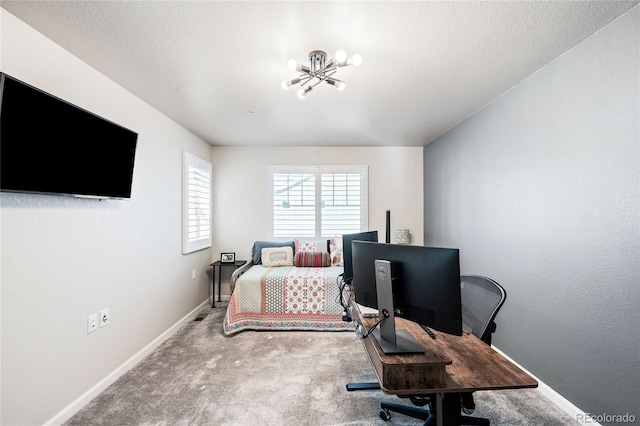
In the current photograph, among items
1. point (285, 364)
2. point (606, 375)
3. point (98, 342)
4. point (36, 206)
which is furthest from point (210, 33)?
point (606, 375)

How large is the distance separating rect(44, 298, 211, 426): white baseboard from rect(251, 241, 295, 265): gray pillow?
1.23 metres

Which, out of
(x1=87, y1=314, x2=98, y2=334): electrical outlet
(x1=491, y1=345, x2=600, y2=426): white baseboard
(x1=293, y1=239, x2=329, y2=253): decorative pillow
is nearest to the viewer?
(x1=491, y1=345, x2=600, y2=426): white baseboard

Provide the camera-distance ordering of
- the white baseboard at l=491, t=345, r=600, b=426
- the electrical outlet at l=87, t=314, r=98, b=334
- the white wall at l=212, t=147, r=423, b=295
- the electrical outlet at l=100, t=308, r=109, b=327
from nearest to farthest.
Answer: the white baseboard at l=491, t=345, r=600, b=426 < the electrical outlet at l=87, t=314, r=98, b=334 < the electrical outlet at l=100, t=308, r=109, b=327 < the white wall at l=212, t=147, r=423, b=295

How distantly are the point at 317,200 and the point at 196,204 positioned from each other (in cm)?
179

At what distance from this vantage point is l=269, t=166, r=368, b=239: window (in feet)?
14.4

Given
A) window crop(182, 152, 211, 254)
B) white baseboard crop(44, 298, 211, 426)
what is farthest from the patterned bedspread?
window crop(182, 152, 211, 254)

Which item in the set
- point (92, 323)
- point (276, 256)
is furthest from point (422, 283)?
point (276, 256)

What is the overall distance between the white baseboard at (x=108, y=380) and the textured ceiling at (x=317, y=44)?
236 cm

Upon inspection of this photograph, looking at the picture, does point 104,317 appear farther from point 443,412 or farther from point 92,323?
point 443,412

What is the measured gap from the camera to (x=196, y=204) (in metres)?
3.75

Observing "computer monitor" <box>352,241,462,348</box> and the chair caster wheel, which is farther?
the chair caster wheel

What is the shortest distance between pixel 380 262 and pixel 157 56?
2002mm

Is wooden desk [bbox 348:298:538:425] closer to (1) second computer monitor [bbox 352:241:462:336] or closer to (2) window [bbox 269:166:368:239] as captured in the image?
(1) second computer monitor [bbox 352:241:462:336]

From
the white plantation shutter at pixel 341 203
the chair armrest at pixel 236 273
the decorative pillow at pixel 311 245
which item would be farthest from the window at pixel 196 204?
the white plantation shutter at pixel 341 203
